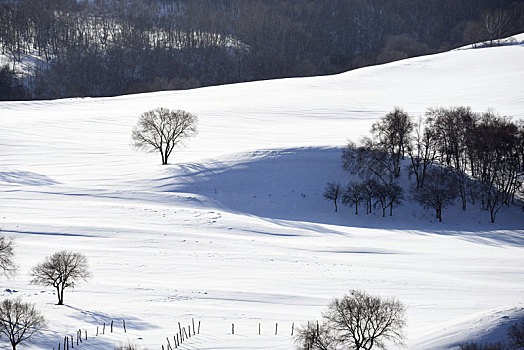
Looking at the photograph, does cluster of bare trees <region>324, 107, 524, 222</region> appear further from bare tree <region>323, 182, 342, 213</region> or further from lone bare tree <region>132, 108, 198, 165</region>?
lone bare tree <region>132, 108, 198, 165</region>

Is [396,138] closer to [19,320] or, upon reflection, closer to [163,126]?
[163,126]

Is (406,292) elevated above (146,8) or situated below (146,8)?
below

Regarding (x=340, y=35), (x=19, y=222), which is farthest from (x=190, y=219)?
(x=340, y=35)

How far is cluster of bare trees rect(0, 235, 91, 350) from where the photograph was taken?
20078 millimetres

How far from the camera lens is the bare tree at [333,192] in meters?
43.9

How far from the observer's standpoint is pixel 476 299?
24.3m

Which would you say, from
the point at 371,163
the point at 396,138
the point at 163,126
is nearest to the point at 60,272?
the point at 163,126

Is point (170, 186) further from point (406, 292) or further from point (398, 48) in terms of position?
point (398, 48)

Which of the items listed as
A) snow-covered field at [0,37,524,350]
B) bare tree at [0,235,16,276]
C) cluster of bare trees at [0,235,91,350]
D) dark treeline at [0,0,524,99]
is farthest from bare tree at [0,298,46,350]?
dark treeline at [0,0,524,99]


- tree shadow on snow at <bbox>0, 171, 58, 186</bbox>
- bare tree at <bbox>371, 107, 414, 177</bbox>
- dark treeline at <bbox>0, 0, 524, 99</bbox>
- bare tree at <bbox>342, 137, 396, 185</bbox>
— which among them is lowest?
tree shadow on snow at <bbox>0, 171, 58, 186</bbox>

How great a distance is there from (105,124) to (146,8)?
123591 millimetres

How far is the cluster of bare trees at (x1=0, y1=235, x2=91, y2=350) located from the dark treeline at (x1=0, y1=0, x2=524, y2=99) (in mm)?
85109

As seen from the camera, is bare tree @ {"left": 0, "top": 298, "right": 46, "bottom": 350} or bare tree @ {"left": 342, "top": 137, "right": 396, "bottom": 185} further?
bare tree @ {"left": 342, "top": 137, "right": 396, "bottom": 185}

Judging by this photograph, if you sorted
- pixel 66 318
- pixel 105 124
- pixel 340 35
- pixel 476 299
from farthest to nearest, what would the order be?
pixel 340 35 → pixel 105 124 → pixel 476 299 → pixel 66 318
